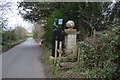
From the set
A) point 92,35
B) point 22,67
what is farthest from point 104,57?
point 22,67

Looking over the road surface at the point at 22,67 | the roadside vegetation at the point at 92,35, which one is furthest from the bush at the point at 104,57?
the road surface at the point at 22,67

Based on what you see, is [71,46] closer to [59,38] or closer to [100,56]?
[59,38]

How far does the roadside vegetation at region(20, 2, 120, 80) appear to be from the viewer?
4.22 meters

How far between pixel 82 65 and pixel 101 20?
441 centimetres

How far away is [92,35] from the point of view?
26.3ft

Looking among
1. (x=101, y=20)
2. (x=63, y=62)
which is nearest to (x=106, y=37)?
(x=63, y=62)

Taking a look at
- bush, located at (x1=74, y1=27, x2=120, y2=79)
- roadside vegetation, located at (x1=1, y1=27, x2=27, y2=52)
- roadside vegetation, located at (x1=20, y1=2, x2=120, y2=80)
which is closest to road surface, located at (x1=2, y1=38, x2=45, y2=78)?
roadside vegetation, located at (x1=20, y1=2, x2=120, y2=80)

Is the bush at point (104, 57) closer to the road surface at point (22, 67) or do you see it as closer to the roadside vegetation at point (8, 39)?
the road surface at point (22, 67)

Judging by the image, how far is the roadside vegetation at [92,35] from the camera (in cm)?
422

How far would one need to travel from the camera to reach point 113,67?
13.1 ft

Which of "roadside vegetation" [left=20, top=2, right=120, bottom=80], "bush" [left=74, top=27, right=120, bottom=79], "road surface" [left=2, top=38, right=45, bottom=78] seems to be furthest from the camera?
"road surface" [left=2, top=38, right=45, bottom=78]

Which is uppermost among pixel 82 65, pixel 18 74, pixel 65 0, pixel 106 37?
pixel 65 0

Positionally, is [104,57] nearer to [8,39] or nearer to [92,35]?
[92,35]

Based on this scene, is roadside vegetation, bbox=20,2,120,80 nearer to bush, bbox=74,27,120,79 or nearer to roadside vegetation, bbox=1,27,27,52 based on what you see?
bush, bbox=74,27,120,79
